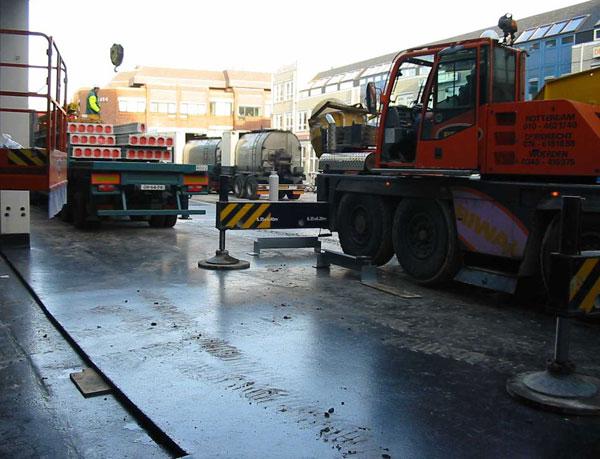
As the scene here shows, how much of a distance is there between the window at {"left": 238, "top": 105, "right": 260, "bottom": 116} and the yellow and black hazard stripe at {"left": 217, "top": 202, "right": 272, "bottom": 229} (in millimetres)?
70319

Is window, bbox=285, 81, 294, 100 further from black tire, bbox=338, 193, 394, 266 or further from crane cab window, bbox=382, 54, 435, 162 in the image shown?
crane cab window, bbox=382, 54, 435, 162

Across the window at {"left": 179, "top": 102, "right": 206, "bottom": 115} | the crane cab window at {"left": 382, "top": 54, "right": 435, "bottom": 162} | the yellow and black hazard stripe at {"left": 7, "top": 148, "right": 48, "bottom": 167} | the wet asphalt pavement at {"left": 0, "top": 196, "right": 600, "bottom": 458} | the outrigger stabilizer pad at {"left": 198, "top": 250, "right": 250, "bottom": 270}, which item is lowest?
the wet asphalt pavement at {"left": 0, "top": 196, "right": 600, "bottom": 458}

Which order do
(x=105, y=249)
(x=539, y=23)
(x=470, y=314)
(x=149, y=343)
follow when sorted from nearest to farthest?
(x=149, y=343), (x=470, y=314), (x=105, y=249), (x=539, y=23)

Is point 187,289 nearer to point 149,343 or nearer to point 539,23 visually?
point 149,343

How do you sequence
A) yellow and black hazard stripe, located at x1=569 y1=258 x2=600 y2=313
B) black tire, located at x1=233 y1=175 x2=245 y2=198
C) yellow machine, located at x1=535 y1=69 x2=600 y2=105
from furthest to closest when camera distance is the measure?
black tire, located at x1=233 y1=175 x2=245 y2=198 < yellow machine, located at x1=535 y1=69 x2=600 y2=105 < yellow and black hazard stripe, located at x1=569 y1=258 x2=600 y2=313

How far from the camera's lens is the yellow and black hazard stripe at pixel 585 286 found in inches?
183

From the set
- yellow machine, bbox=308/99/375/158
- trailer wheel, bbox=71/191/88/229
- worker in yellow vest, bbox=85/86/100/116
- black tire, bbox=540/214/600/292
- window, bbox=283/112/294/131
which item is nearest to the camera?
black tire, bbox=540/214/600/292

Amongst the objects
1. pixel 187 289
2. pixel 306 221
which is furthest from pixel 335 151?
pixel 187 289

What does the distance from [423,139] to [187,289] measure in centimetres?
387

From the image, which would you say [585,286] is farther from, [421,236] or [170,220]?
[170,220]

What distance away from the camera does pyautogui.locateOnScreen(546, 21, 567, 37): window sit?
131 ft

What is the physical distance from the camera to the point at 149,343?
6.03m

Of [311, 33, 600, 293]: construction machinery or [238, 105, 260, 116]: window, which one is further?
[238, 105, 260, 116]: window

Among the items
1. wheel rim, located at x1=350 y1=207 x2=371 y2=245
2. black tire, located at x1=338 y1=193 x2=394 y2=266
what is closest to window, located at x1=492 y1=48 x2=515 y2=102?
black tire, located at x1=338 y1=193 x2=394 y2=266
